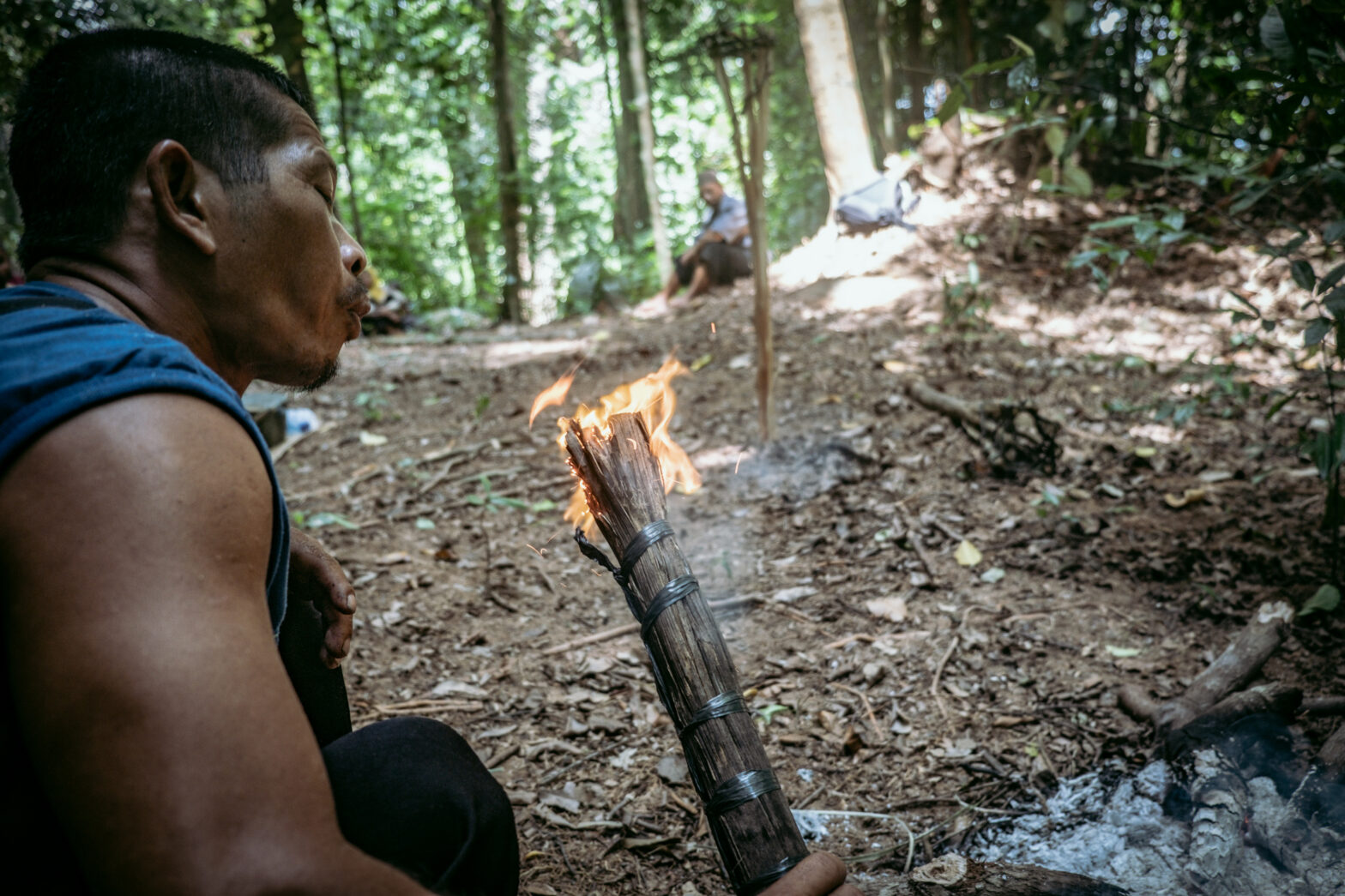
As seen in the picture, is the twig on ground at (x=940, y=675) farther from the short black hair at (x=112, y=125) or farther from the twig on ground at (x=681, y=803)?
the short black hair at (x=112, y=125)

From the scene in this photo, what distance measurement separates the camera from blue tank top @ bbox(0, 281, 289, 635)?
0.92m

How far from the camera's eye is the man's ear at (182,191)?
4.08ft

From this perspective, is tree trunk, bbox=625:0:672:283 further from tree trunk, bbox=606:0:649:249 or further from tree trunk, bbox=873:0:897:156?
tree trunk, bbox=873:0:897:156

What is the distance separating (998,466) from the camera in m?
4.44

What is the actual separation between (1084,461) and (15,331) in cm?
467

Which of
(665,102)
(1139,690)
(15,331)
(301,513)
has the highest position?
(665,102)

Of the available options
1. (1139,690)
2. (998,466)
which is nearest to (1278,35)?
Result: (1139,690)

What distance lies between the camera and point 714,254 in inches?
401

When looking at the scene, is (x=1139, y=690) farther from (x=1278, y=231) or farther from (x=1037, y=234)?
(x=1278, y=231)

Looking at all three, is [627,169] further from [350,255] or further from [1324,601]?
[350,255]

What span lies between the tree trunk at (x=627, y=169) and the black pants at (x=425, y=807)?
510 inches

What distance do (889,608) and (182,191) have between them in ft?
10.2

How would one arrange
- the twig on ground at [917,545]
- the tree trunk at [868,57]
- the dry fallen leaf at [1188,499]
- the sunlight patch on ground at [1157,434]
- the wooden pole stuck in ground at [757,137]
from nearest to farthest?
the twig on ground at [917,545]
the dry fallen leaf at [1188,499]
the wooden pole stuck in ground at [757,137]
the sunlight patch on ground at [1157,434]
the tree trunk at [868,57]

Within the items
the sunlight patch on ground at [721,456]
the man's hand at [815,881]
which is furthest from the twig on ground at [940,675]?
the sunlight patch on ground at [721,456]
